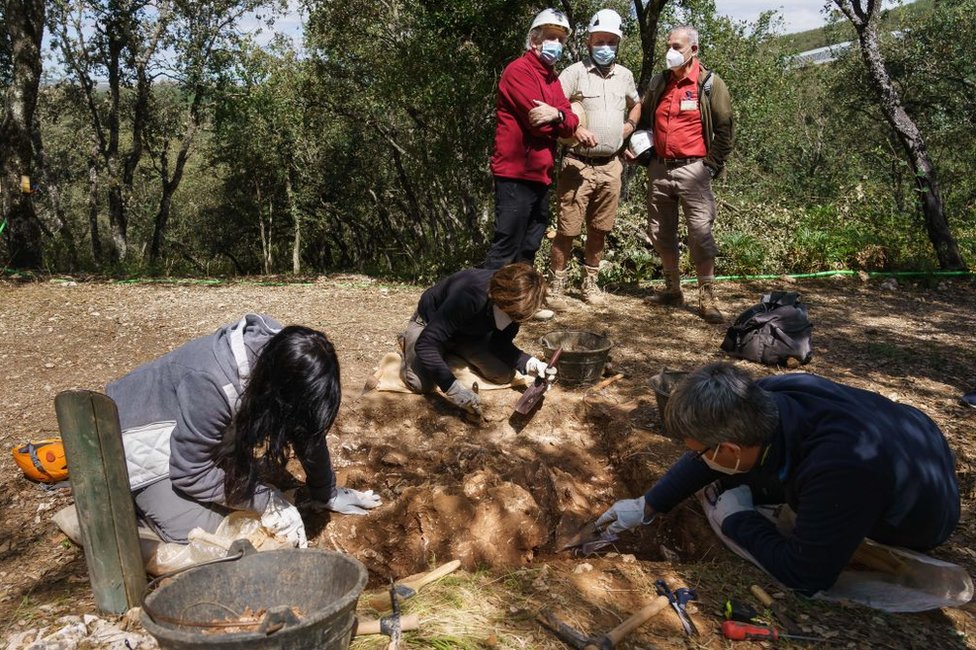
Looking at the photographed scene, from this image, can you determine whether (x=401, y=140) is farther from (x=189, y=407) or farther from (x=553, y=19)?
(x=189, y=407)

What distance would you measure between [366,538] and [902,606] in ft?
6.65

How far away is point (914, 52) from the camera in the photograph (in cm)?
1340

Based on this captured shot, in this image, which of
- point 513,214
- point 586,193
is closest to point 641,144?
point 586,193

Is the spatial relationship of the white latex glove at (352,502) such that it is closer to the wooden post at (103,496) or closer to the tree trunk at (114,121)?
the wooden post at (103,496)

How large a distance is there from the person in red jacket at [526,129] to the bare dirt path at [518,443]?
0.90 m

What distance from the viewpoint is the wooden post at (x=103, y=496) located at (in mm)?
2043

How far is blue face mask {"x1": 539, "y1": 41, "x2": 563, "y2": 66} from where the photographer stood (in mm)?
4820

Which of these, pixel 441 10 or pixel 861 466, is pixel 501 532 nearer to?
pixel 861 466

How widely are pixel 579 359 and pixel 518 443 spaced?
66 centimetres

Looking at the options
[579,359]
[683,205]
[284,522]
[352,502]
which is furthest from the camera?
[683,205]

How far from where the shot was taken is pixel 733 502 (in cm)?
266

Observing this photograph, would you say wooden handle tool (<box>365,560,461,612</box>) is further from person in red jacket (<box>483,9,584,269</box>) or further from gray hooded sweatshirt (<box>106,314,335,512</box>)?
person in red jacket (<box>483,9,584,269</box>)

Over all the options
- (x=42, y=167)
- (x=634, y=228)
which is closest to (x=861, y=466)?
(x=634, y=228)

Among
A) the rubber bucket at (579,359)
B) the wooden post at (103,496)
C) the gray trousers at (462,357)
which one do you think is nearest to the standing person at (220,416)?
the wooden post at (103,496)
